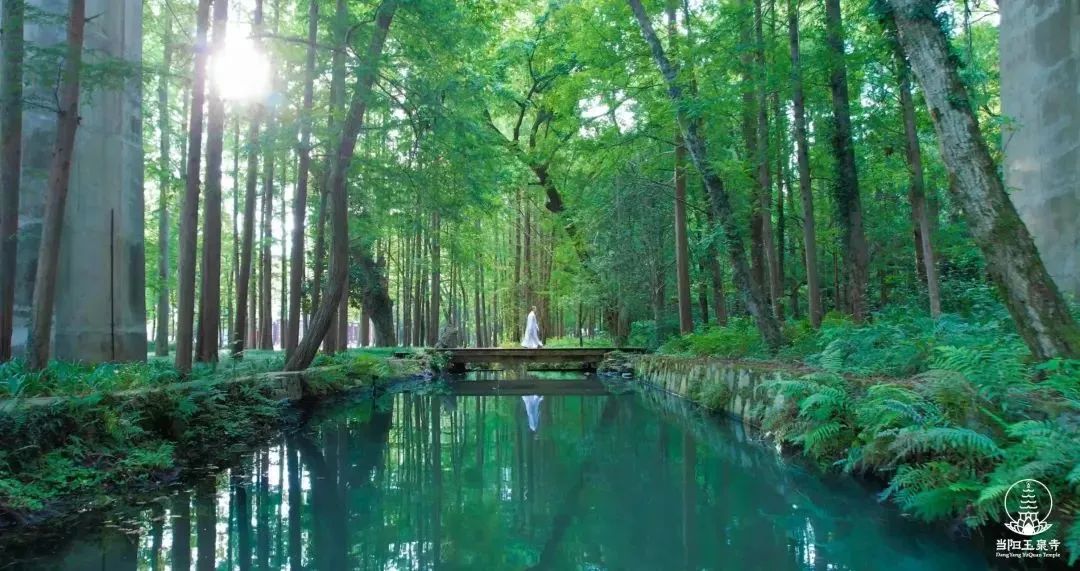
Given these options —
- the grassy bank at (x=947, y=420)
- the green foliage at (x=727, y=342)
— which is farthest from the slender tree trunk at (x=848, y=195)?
the grassy bank at (x=947, y=420)

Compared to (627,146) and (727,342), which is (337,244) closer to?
(627,146)

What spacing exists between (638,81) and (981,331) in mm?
9031

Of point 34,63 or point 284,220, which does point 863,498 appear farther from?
point 284,220

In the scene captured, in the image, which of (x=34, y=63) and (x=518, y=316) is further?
(x=518, y=316)

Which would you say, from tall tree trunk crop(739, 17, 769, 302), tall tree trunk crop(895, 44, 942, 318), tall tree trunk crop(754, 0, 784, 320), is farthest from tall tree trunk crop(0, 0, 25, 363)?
tall tree trunk crop(895, 44, 942, 318)

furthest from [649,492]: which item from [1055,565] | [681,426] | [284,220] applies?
[284,220]

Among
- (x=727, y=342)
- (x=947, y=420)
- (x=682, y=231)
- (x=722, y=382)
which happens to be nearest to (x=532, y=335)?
(x=682, y=231)

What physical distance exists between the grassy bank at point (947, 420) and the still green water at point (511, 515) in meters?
0.29

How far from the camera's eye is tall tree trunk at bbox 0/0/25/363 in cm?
704

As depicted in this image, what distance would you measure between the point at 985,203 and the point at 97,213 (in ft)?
37.8

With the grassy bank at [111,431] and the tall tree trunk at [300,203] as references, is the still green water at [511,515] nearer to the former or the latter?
the grassy bank at [111,431]

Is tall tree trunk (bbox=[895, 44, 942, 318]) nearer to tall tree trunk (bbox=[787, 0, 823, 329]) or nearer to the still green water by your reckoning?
tall tree trunk (bbox=[787, 0, 823, 329])

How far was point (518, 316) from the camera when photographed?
2722 centimetres

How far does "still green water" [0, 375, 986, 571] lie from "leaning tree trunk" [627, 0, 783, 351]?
310cm
